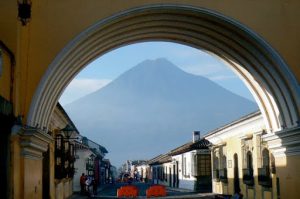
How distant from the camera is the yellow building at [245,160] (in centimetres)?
1977

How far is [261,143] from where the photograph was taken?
20.6 meters

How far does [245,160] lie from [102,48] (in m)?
11.6

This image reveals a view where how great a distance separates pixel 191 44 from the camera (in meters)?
14.7

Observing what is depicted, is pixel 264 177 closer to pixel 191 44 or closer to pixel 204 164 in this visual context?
pixel 191 44

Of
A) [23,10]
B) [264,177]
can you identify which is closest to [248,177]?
[264,177]

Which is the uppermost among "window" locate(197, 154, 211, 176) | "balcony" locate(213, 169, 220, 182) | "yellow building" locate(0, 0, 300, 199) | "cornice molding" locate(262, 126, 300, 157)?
"yellow building" locate(0, 0, 300, 199)

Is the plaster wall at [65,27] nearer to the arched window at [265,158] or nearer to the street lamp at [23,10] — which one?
the street lamp at [23,10]

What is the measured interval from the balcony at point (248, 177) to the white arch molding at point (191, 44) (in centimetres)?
822

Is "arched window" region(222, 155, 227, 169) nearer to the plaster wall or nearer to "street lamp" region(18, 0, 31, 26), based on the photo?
the plaster wall

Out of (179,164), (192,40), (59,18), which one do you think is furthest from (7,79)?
(179,164)

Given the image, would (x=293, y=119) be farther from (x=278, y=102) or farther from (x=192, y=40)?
(x=192, y=40)

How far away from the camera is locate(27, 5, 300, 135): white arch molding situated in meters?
11.8

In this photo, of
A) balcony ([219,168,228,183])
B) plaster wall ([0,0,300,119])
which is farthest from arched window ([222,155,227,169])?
plaster wall ([0,0,300,119])

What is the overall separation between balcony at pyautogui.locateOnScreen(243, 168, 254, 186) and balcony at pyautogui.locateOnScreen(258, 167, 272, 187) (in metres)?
1.63
